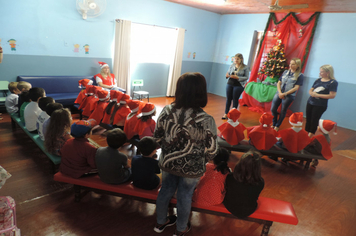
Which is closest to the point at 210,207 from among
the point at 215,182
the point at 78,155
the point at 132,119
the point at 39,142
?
the point at 215,182

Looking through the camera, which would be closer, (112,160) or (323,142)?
(112,160)

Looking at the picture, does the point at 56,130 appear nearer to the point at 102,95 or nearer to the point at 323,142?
the point at 102,95

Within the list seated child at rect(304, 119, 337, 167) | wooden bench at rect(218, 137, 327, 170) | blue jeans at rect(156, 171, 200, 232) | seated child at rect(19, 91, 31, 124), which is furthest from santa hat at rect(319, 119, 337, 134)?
seated child at rect(19, 91, 31, 124)

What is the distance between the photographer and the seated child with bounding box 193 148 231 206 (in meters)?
1.87

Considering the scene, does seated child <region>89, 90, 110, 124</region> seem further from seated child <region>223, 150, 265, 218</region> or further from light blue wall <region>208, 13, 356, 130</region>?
light blue wall <region>208, 13, 356, 130</region>

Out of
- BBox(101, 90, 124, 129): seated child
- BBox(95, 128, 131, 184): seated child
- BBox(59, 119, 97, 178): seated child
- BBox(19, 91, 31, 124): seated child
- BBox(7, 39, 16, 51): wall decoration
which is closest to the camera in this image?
BBox(95, 128, 131, 184): seated child

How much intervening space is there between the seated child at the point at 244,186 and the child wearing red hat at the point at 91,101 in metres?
2.60

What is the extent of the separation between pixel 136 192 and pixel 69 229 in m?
0.59

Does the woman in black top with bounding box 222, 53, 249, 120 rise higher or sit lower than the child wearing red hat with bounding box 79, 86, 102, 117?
higher

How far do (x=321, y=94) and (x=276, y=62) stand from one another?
2.66 metres

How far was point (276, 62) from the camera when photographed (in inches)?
243

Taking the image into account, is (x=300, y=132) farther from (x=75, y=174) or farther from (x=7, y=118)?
(x=7, y=118)

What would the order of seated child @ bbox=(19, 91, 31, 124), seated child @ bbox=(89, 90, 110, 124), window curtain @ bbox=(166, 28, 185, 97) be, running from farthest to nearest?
1. window curtain @ bbox=(166, 28, 185, 97)
2. seated child @ bbox=(89, 90, 110, 124)
3. seated child @ bbox=(19, 91, 31, 124)

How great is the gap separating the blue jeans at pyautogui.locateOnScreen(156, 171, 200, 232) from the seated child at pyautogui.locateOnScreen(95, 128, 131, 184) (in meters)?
0.44
